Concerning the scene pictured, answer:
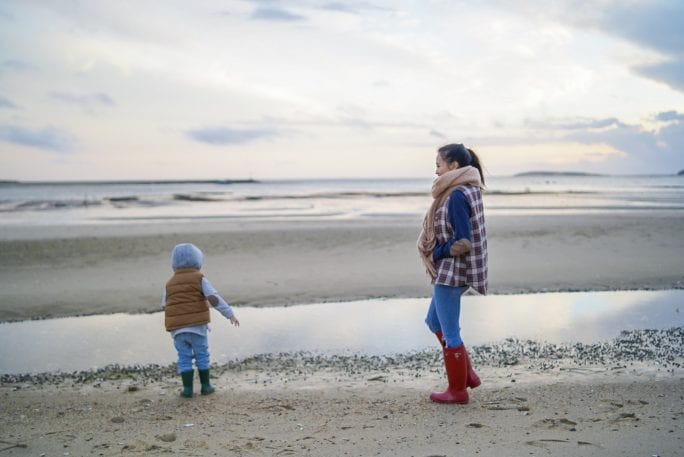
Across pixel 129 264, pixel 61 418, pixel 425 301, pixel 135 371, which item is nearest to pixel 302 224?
pixel 129 264

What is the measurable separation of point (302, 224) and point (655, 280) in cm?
1376

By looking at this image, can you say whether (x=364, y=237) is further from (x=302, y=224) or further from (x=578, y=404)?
(x=578, y=404)

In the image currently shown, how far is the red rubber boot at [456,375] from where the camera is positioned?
16.5ft

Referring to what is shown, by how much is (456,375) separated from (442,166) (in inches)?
68.8

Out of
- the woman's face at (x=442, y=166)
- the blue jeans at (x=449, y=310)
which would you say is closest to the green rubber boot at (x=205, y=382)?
the blue jeans at (x=449, y=310)

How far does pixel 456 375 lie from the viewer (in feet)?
16.5

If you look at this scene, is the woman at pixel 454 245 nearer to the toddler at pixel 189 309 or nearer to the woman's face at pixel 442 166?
the woman's face at pixel 442 166

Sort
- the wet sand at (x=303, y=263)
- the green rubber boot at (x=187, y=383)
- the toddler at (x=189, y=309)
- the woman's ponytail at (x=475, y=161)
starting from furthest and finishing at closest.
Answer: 1. the wet sand at (x=303, y=263)
2. the toddler at (x=189, y=309)
3. the green rubber boot at (x=187, y=383)
4. the woman's ponytail at (x=475, y=161)

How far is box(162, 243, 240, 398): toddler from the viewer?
565cm

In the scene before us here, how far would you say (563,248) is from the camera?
1599cm

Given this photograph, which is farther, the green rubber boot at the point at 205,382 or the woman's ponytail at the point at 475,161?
the green rubber boot at the point at 205,382

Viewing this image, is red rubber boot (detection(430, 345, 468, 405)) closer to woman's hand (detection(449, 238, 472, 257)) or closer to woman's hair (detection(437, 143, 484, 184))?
woman's hand (detection(449, 238, 472, 257))

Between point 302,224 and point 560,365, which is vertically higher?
point 302,224

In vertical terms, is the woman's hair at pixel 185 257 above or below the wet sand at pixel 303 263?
above
